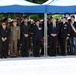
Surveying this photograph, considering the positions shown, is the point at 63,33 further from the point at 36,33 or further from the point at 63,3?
the point at 63,3

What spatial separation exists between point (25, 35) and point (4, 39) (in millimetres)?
985

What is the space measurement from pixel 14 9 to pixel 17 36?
1.24 metres

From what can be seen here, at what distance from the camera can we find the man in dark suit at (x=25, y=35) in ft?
54.8

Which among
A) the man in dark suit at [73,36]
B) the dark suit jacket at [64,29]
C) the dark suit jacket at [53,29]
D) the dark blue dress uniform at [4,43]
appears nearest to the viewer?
the dark blue dress uniform at [4,43]

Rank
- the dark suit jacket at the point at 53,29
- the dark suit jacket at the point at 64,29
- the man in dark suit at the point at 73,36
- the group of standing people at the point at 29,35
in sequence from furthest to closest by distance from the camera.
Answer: the man in dark suit at the point at 73,36
the dark suit jacket at the point at 64,29
the dark suit jacket at the point at 53,29
the group of standing people at the point at 29,35

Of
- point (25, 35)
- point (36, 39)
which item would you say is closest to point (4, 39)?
point (25, 35)

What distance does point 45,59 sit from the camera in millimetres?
15922

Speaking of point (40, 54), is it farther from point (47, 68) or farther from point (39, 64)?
point (47, 68)

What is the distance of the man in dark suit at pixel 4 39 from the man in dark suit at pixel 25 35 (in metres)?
0.75

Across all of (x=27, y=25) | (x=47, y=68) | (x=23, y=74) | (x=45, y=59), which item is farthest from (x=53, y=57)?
(x=23, y=74)

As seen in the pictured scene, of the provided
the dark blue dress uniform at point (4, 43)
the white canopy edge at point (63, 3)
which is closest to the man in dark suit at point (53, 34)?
the white canopy edge at point (63, 3)

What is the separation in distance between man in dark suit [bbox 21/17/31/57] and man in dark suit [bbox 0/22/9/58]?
751 mm

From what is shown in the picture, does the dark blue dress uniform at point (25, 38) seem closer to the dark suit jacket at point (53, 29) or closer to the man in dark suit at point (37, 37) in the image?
Answer: the man in dark suit at point (37, 37)

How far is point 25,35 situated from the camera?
16734mm
